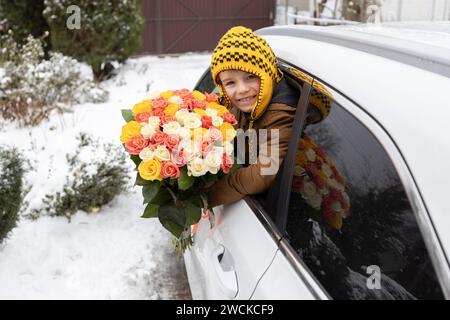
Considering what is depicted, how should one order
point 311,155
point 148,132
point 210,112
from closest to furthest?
point 311,155
point 148,132
point 210,112

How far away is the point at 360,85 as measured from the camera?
1.36 m

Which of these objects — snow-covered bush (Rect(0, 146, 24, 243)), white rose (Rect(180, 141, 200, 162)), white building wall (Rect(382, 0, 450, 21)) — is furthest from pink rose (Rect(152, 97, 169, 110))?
white building wall (Rect(382, 0, 450, 21))

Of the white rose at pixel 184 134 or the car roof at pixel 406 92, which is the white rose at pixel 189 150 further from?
the car roof at pixel 406 92

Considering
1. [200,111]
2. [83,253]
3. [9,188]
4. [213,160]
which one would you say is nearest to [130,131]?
[200,111]

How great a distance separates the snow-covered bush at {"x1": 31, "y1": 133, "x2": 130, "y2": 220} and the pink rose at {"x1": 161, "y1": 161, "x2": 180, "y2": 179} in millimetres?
2155

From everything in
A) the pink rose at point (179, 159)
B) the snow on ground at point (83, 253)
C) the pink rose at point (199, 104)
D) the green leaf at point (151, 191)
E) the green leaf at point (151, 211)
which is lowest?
the snow on ground at point (83, 253)

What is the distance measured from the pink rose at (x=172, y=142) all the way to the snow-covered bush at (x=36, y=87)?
13.8 ft

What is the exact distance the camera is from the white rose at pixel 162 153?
5.78 ft

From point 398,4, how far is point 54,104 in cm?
1003

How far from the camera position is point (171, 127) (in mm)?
1824

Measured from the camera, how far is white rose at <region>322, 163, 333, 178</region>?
4.91 ft

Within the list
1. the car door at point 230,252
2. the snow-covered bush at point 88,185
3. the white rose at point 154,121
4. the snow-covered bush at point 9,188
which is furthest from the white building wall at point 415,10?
the white rose at point 154,121

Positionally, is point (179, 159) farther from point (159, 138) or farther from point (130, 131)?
point (130, 131)

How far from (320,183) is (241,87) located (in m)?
0.76
